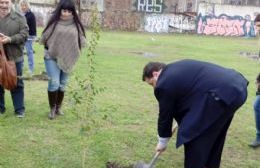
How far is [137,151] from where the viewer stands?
6637mm

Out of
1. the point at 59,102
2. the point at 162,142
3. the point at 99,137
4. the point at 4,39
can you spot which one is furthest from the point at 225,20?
the point at 162,142

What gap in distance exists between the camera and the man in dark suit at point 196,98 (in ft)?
14.9

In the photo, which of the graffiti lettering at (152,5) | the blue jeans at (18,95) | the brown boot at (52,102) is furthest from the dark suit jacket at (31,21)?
the graffiti lettering at (152,5)

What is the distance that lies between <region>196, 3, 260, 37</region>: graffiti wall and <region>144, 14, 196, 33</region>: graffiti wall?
3.09 feet

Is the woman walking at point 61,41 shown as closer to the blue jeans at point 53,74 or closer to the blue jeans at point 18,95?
the blue jeans at point 53,74

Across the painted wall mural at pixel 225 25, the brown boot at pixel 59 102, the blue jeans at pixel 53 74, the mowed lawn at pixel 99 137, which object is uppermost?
the blue jeans at pixel 53 74

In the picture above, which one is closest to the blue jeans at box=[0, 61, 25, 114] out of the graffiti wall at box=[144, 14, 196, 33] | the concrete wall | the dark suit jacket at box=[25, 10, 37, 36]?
the dark suit jacket at box=[25, 10, 37, 36]

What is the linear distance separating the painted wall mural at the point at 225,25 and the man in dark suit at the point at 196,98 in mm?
38620

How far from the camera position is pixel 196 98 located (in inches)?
180

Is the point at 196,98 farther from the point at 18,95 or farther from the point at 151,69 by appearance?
→ the point at 18,95

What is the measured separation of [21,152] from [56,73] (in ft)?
5.76

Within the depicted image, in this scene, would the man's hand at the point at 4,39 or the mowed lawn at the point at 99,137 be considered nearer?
the mowed lawn at the point at 99,137

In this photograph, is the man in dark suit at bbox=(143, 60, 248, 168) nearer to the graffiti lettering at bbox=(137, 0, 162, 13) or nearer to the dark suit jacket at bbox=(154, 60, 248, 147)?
the dark suit jacket at bbox=(154, 60, 248, 147)

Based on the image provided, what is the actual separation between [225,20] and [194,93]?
133 feet
